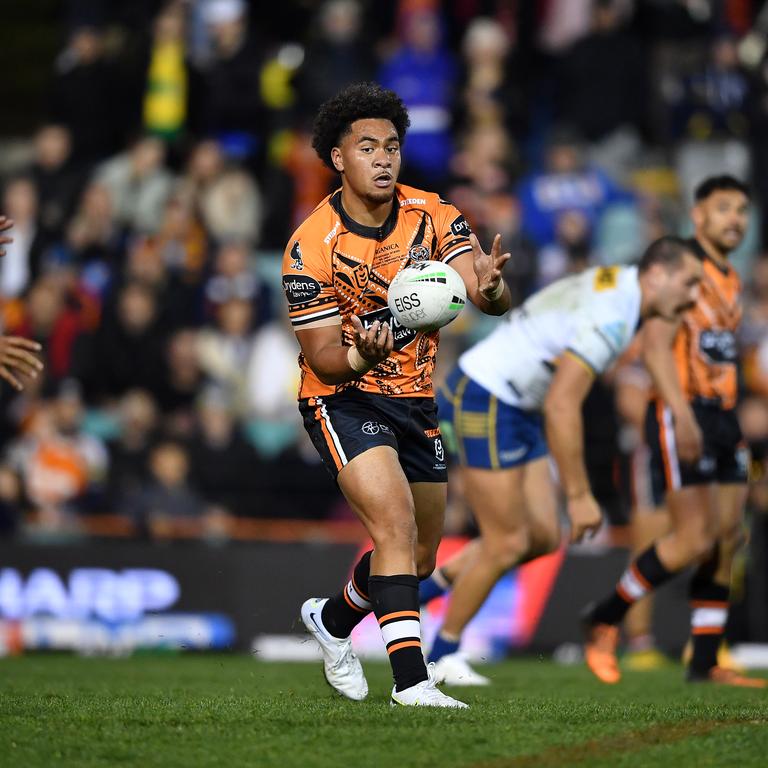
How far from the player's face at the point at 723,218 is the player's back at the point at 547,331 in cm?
92

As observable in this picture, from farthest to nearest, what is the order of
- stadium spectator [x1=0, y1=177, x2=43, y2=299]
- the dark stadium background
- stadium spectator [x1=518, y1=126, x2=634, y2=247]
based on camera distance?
stadium spectator [x1=0, y1=177, x2=43, y2=299]
stadium spectator [x1=518, y1=126, x2=634, y2=247]
the dark stadium background

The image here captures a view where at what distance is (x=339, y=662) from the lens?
722 cm

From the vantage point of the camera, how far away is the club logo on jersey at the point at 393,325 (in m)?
6.92

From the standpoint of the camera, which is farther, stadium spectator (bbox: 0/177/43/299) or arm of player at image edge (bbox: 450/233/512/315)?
stadium spectator (bbox: 0/177/43/299)

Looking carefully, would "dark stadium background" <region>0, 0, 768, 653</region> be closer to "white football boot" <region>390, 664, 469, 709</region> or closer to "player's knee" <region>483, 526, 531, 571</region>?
"player's knee" <region>483, 526, 531, 571</region>

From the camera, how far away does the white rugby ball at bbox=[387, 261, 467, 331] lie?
6371 millimetres

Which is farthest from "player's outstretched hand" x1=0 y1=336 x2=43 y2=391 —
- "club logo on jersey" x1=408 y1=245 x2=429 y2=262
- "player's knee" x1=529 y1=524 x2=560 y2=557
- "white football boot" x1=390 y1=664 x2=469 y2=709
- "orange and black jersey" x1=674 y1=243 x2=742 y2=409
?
"orange and black jersey" x1=674 y1=243 x2=742 y2=409

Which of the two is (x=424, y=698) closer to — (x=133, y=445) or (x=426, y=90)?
(x=133, y=445)

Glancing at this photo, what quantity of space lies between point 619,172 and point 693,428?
26.7ft

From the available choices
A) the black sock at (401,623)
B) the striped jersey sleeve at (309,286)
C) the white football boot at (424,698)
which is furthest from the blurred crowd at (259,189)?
the white football boot at (424,698)

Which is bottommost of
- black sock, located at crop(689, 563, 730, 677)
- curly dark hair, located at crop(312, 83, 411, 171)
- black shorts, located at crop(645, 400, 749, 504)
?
black sock, located at crop(689, 563, 730, 677)

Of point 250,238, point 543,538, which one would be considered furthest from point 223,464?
point 543,538

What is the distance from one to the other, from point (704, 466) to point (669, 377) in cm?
65

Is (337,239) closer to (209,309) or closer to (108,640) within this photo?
(108,640)
